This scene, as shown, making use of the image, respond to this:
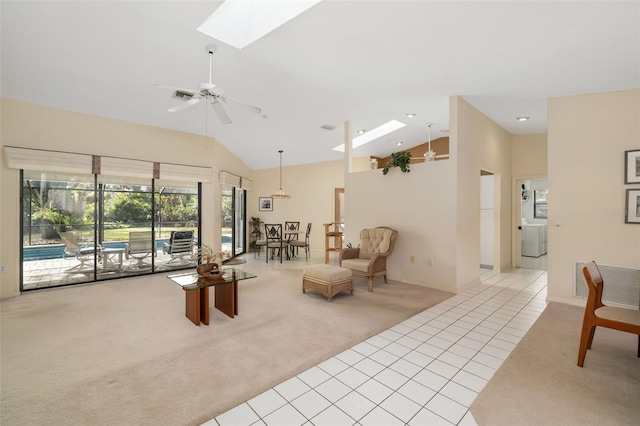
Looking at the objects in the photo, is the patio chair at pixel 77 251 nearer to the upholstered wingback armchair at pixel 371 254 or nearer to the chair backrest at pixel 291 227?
the upholstered wingback armchair at pixel 371 254

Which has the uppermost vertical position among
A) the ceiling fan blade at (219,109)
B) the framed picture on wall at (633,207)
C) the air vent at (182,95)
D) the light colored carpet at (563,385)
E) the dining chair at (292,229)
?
the air vent at (182,95)

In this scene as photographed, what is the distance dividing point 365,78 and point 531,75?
6.83 ft

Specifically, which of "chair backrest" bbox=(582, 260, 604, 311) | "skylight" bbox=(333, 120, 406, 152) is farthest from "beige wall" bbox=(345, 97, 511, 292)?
"chair backrest" bbox=(582, 260, 604, 311)

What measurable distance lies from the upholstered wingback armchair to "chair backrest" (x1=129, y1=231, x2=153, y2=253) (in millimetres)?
3974

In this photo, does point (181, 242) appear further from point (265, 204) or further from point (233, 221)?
point (265, 204)

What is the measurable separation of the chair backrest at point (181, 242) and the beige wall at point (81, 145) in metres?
0.32

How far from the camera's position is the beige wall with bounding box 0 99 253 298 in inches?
169

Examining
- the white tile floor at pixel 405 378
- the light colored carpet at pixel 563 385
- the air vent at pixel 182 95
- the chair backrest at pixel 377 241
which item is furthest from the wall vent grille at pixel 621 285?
the air vent at pixel 182 95

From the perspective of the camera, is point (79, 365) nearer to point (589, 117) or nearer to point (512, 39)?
point (512, 39)

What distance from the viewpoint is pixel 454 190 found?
461 cm

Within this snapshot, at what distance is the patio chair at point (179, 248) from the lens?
621 centimetres

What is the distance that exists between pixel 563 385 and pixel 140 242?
662cm

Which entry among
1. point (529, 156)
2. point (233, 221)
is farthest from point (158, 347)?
point (529, 156)

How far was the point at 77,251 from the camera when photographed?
507 centimetres
